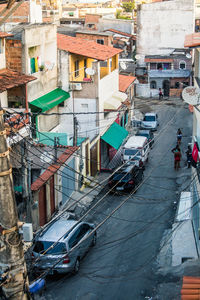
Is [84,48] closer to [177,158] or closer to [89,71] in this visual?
[89,71]

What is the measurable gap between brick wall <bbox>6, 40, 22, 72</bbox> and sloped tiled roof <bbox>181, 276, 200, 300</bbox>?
17050 mm

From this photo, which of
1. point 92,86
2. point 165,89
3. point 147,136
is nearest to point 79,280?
point 92,86

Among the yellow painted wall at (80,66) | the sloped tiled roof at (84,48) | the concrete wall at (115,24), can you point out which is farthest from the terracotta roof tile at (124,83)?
the concrete wall at (115,24)

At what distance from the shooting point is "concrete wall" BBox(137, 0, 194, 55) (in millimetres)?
58562

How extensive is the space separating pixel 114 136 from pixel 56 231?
1506 cm

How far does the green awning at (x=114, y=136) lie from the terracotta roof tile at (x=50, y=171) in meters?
6.98

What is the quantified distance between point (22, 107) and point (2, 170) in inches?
604

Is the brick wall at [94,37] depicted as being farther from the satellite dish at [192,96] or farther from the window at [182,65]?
the satellite dish at [192,96]

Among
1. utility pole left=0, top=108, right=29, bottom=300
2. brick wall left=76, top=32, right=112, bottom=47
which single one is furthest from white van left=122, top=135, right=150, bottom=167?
utility pole left=0, top=108, right=29, bottom=300

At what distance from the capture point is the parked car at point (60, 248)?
16625mm

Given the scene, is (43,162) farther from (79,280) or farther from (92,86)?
(92,86)

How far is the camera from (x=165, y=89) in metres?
56.6

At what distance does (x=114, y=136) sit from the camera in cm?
3253

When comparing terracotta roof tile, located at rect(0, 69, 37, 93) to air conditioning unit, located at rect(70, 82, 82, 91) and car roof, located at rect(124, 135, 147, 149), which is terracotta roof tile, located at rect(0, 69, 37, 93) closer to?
air conditioning unit, located at rect(70, 82, 82, 91)
